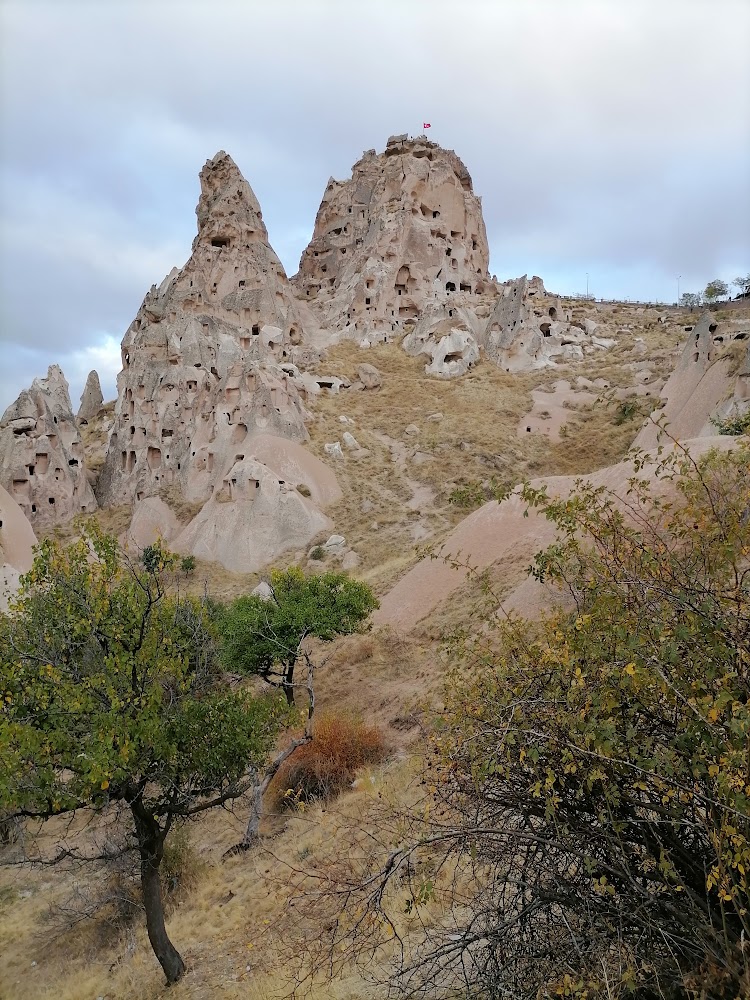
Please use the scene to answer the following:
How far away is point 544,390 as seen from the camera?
42.6 metres

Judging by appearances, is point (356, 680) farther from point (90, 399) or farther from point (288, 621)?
point (90, 399)

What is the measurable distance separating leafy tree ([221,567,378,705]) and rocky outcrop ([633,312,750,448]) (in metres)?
14.9

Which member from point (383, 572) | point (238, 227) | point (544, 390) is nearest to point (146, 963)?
point (383, 572)

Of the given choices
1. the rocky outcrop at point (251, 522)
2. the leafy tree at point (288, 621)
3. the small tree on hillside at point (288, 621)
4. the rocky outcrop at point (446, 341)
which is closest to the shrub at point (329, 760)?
the small tree on hillside at point (288, 621)

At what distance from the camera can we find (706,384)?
30047mm

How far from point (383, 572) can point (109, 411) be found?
35987 millimetres

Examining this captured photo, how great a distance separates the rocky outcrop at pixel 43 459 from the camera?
1432 inches

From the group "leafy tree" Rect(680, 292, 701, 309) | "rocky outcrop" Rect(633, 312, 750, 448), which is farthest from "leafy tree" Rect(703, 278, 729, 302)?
"rocky outcrop" Rect(633, 312, 750, 448)

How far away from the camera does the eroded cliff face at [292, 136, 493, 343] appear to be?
54281 mm

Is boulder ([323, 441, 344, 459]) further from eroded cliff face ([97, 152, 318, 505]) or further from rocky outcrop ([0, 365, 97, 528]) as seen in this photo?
rocky outcrop ([0, 365, 97, 528])

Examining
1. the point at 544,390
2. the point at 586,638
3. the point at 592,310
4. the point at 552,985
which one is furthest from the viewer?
the point at 592,310

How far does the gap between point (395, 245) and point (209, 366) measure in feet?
77.5

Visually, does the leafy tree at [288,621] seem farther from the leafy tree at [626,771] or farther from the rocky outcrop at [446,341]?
the rocky outcrop at [446,341]

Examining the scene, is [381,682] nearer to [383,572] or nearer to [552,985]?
[383,572]
